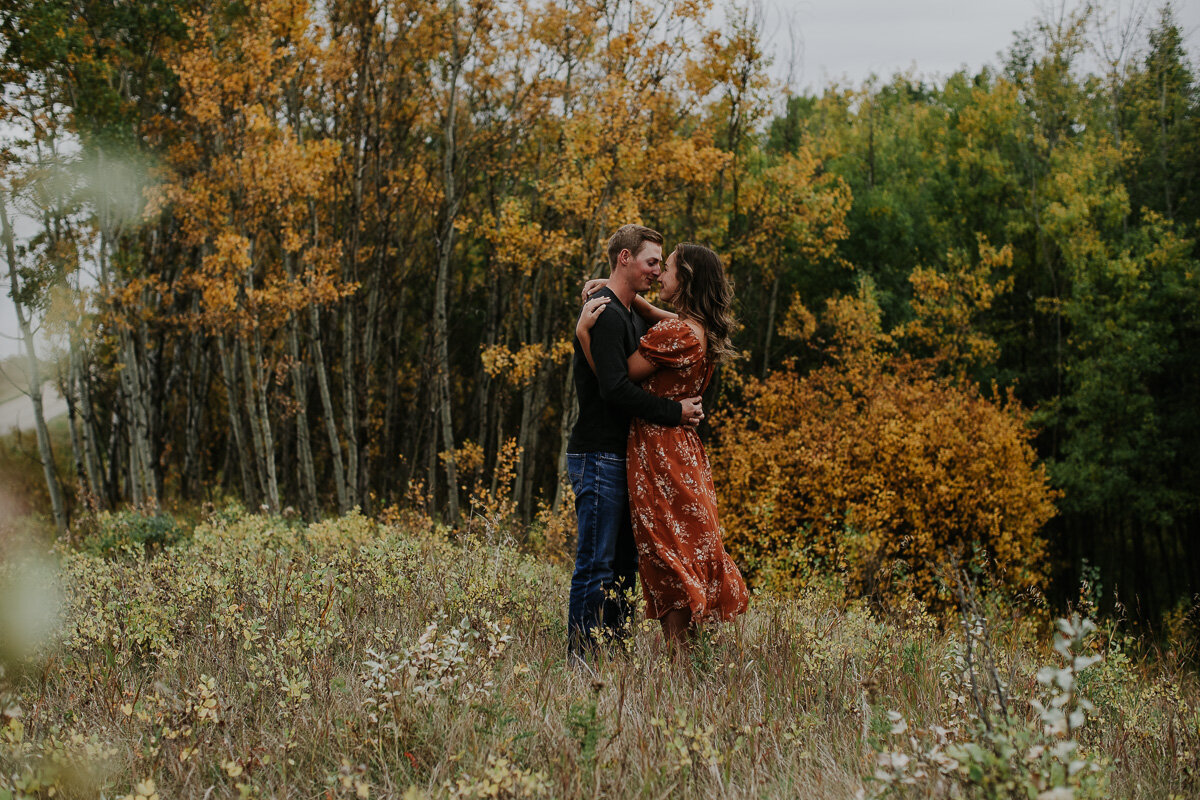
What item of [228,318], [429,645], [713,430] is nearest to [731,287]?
[429,645]

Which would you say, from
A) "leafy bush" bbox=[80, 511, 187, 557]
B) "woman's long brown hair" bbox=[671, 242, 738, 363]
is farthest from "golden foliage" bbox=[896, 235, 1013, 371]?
"woman's long brown hair" bbox=[671, 242, 738, 363]

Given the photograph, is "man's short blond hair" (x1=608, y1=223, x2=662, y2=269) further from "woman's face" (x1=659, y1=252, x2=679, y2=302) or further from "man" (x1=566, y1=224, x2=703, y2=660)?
"woman's face" (x1=659, y1=252, x2=679, y2=302)

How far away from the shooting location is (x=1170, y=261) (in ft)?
63.0

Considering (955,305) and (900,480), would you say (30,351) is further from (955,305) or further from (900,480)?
(955,305)

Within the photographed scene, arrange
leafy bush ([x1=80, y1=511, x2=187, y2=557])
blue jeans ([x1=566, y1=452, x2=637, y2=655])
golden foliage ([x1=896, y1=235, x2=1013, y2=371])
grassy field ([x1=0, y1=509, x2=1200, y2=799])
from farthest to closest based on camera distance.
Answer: golden foliage ([x1=896, y1=235, x2=1013, y2=371]) < leafy bush ([x1=80, y1=511, x2=187, y2=557]) < blue jeans ([x1=566, y1=452, x2=637, y2=655]) < grassy field ([x1=0, y1=509, x2=1200, y2=799])

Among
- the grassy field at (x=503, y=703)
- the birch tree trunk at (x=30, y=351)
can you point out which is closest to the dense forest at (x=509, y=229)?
the birch tree trunk at (x=30, y=351)

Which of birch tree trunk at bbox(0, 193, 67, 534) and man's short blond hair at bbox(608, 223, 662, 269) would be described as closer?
man's short blond hair at bbox(608, 223, 662, 269)

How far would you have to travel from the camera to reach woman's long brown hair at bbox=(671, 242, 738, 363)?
3.44 metres

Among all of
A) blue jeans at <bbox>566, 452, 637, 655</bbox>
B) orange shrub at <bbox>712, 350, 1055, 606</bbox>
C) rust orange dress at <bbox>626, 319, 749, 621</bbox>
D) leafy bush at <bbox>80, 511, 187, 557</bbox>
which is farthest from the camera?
orange shrub at <bbox>712, 350, 1055, 606</bbox>

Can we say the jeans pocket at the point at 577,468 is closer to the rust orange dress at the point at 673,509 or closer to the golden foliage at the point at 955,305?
the rust orange dress at the point at 673,509

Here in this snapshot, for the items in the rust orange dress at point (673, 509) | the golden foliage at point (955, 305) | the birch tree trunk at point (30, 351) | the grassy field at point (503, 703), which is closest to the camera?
the grassy field at point (503, 703)

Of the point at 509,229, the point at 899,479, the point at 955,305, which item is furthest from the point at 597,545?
the point at 955,305

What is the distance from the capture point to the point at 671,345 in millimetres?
3332

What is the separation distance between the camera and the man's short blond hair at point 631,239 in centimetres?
343
